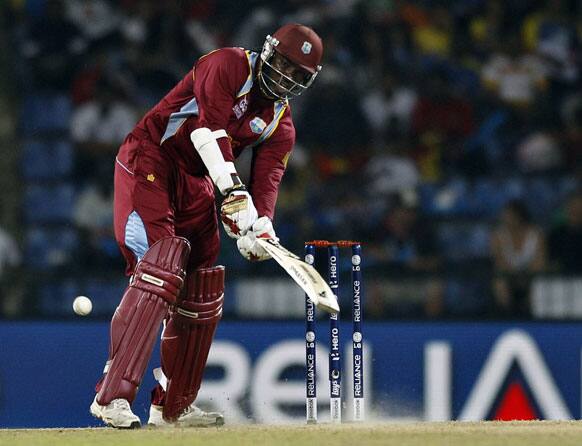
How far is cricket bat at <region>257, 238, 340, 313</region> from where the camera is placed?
4.68m

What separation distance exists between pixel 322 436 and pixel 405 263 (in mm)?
3676

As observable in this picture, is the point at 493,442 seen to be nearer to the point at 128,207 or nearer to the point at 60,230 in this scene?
the point at 128,207

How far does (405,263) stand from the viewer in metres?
8.16

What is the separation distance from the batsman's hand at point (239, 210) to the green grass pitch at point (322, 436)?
770 millimetres

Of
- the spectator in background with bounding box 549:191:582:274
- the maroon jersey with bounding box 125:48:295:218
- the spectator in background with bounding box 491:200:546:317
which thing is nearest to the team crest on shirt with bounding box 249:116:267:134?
the maroon jersey with bounding box 125:48:295:218

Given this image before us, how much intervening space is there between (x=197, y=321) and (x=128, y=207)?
55 cm

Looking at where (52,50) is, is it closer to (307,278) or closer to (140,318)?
(140,318)

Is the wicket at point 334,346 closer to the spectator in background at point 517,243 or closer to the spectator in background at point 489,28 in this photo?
the spectator in background at point 517,243

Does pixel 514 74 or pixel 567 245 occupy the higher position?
pixel 514 74

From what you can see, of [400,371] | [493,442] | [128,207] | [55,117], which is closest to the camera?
[493,442]

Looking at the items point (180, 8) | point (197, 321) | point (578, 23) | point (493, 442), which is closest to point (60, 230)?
point (180, 8)

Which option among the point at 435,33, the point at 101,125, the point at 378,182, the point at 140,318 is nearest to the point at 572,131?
the point at 435,33

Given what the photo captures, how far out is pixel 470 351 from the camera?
7.05m

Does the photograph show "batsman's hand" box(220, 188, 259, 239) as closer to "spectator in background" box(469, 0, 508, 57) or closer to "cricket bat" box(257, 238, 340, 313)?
"cricket bat" box(257, 238, 340, 313)
